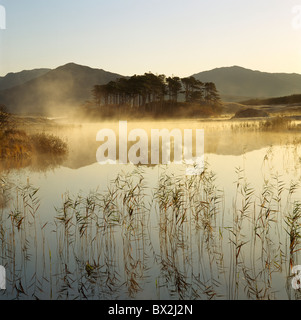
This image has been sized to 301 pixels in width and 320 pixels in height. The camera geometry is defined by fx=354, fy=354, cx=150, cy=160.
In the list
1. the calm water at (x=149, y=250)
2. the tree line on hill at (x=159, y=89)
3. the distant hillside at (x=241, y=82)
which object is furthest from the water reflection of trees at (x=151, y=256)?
the distant hillside at (x=241, y=82)

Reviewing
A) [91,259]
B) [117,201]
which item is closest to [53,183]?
[117,201]

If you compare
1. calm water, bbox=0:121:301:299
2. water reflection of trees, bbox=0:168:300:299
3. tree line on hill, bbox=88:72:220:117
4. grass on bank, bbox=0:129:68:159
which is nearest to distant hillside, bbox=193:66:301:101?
tree line on hill, bbox=88:72:220:117

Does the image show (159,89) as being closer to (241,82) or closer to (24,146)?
(24,146)

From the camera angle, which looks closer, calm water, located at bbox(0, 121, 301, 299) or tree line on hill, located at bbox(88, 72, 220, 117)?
calm water, located at bbox(0, 121, 301, 299)

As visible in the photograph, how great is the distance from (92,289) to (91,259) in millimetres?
1073

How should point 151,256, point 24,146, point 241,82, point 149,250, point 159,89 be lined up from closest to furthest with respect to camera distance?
point 151,256 < point 149,250 < point 24,146 < point 159,89 < point 241,82

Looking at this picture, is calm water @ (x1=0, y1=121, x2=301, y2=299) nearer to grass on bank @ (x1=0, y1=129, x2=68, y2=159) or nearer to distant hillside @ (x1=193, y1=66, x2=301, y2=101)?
grass on bank @ (x1=0, y1=129, x2=68, y2=159)

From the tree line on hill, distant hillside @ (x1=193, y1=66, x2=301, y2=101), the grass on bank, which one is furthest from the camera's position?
distant hillside @ (x1=193, y1=66, x2=301, y2=101)

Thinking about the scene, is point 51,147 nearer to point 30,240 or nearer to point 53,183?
point 53,183

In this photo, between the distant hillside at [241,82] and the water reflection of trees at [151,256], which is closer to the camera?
the water reflection of trees at [151,256]

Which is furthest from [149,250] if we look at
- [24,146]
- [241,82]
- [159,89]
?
[241,82]

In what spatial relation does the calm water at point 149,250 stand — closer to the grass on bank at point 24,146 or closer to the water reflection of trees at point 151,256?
the water reflection of trees at point 151,256

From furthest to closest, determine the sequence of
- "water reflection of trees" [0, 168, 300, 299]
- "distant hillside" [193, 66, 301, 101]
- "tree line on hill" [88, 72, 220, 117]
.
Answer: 1. "distant hillside" [193, 66, 301, 101]
2. "tree line on hill" [88, 72, 220, 117]
3. "water reflection of trees" [0, 168, 300, 299]

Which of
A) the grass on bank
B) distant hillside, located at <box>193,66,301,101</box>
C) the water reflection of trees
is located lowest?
the water reflection of trees
